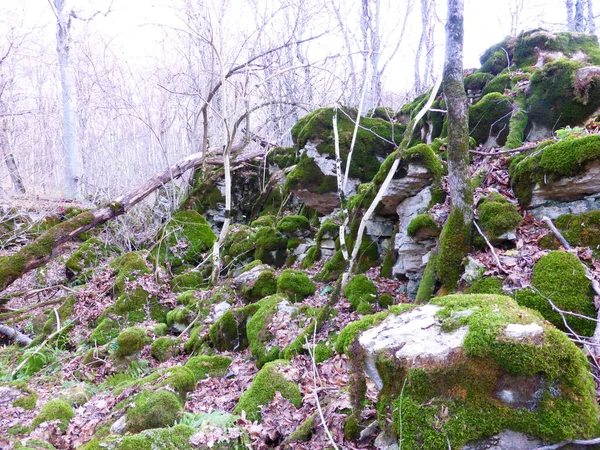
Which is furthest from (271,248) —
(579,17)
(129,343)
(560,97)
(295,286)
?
(579,17)

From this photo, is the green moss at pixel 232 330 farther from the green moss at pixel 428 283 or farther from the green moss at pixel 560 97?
the green moss at pixel 560 97

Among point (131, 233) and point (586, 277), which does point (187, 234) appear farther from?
point (586, 277)

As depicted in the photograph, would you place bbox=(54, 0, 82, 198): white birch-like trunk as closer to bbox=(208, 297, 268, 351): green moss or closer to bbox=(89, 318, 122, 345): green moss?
bbox=(89, 318, 122, 345): green moss

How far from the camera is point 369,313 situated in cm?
621

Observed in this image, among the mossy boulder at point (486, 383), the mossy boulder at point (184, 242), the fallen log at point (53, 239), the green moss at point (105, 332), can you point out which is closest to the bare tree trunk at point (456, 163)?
the mossy boulder at point (486, 383)

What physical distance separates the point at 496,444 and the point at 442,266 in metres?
2.94

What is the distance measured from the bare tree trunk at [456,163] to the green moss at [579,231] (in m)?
0.93

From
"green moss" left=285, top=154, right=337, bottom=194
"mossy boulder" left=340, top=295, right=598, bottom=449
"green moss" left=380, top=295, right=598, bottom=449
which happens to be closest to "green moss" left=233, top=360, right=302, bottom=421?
"mossy boulder" left=340, top=295, right=598, bottom=449

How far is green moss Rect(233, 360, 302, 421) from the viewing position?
433 centimetres

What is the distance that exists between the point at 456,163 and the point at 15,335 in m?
10.3

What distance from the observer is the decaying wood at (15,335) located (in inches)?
352

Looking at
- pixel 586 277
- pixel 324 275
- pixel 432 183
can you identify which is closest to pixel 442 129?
pixel 432 183

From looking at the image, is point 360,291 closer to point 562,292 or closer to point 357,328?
point 562,292

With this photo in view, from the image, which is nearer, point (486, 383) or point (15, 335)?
point (486, 383)
